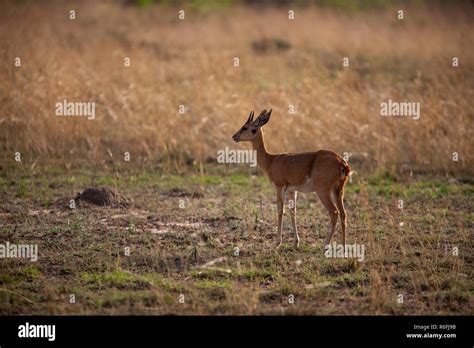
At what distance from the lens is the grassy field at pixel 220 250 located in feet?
25.2

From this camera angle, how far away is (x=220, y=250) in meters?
9.22

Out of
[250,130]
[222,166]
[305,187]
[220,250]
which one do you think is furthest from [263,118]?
[222,166]

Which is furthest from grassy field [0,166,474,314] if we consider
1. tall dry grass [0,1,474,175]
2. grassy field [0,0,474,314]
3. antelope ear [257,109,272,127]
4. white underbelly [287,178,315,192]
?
antelope ear [257,109,272,127]

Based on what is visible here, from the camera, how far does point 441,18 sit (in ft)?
75.6

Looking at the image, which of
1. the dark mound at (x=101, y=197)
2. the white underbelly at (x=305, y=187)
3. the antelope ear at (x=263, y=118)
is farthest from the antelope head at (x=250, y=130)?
the dark mound at (x=101, y=197)

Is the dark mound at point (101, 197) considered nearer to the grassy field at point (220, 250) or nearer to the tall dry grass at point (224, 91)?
the grassy field at point (220, 250)

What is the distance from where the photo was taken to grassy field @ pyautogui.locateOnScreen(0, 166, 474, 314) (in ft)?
25.2

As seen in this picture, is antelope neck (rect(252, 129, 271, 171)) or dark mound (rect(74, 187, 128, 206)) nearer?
antelope neck (rect(252, 129, 271, 171))

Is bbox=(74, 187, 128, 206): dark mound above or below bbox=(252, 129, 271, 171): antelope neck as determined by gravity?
below

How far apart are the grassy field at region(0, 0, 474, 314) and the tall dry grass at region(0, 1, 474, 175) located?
0.05 metres

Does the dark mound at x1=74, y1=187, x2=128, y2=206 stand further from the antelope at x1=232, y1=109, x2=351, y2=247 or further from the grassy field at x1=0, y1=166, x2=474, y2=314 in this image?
the antelope at x1=232, y1=109, x2=351, y2=247

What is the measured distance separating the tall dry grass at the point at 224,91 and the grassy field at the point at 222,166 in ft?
0.15
